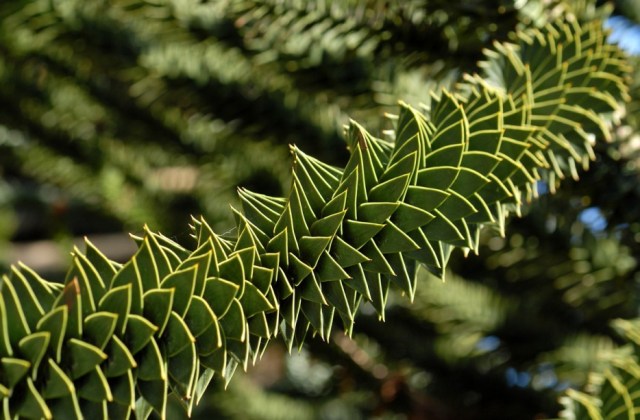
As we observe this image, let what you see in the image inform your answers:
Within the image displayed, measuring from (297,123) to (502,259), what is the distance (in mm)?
560

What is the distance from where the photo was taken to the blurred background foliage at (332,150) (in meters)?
1.25

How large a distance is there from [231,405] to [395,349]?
0.52 meters

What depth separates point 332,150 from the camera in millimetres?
1460

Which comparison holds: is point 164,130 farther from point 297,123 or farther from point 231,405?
point 231,405

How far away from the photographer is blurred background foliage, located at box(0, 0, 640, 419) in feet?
4.10

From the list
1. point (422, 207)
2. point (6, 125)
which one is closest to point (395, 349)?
point (422, 207)

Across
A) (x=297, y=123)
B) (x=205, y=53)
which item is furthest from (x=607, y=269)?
(x=205, y=53)

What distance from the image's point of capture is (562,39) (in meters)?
1.03

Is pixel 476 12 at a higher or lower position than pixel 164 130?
higher

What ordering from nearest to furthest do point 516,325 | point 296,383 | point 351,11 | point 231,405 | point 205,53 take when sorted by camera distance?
point 351,11 → point 205,53 → point 516,325 → point 231,405 → point 296,383

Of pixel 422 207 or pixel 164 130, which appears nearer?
pixel 422 207

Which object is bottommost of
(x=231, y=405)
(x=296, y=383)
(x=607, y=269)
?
(x=296, y=383)

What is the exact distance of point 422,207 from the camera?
2.59 feet

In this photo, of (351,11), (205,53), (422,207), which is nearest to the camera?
(422,207)
